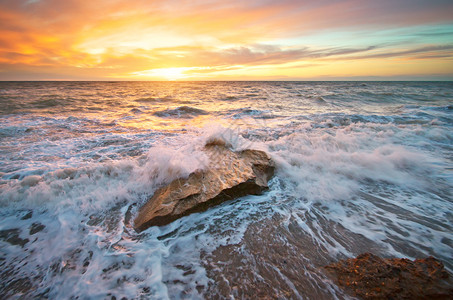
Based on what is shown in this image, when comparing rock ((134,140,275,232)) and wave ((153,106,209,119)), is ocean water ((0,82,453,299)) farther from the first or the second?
wave ((153,106,209,119))

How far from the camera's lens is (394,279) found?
173 cm

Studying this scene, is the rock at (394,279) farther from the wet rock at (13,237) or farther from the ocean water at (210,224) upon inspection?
the wet rock at (13,237)

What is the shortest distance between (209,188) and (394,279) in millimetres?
2477

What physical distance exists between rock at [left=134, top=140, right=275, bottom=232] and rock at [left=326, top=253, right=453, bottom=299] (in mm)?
1799

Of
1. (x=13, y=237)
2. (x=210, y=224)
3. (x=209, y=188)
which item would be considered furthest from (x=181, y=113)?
(x=210, y=224)

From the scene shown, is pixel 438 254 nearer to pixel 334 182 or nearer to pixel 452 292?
pixel 452 292

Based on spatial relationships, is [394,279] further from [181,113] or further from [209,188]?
[181,113]

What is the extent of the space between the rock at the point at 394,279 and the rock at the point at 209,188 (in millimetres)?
1799

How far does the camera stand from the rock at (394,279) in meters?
1.59

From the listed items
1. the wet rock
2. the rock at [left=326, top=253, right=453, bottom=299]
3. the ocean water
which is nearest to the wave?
the ocean water

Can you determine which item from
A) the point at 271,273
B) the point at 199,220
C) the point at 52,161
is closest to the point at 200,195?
the point at 199,220

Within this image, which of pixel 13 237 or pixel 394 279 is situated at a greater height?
pixel 394 279

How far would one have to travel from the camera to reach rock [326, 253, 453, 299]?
1.59 meters

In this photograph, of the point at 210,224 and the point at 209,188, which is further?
the point at 209,188
